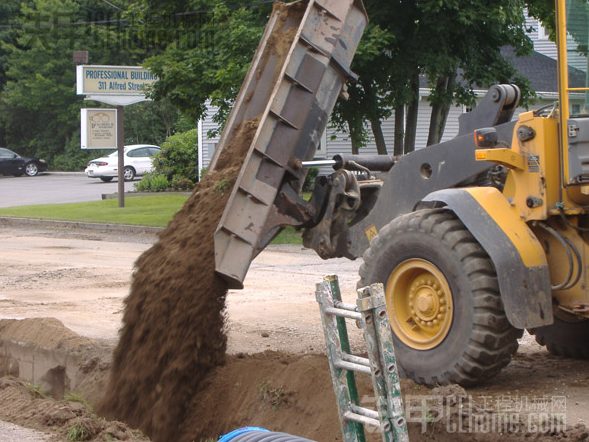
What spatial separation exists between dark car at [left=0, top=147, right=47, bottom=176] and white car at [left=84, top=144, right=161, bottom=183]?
7874mm

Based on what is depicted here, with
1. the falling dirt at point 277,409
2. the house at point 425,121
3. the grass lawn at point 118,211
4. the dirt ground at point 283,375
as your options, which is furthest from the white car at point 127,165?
the falling dirt at point 277,409

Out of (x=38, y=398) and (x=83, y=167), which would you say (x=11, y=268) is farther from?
(x=83, y=167)

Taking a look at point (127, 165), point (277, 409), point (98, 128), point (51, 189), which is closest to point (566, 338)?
point (277, 409)

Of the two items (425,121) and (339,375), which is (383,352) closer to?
(339,375)

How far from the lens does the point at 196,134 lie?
1375 inches

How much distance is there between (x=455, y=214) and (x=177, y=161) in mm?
27759

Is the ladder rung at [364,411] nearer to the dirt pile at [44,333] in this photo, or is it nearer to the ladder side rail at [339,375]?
the ladder side rail at [339,375]

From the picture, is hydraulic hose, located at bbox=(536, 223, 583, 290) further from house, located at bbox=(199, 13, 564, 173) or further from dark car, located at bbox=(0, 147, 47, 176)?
dark car, located at bbox=(0, 147, 47, 176)

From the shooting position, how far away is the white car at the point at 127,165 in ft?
129

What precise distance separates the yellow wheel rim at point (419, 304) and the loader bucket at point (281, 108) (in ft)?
4.48

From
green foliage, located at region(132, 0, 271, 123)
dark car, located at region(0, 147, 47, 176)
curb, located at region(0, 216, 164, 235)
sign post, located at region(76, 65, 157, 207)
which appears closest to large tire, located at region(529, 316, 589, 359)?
green foliage, located at region(132, 0, 271, 123)

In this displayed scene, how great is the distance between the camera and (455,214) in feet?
19.3

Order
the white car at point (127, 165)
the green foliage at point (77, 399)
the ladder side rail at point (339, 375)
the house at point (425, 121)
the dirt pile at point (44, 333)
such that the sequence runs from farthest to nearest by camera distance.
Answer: the white car at point (127, 165) < the house at point (425, 121) < the dirt pile at point (44, 333) < the green foliage at point (77, 399) < the ladder side rail at point (339, 375)

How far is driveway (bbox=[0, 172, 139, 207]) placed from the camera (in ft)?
100
